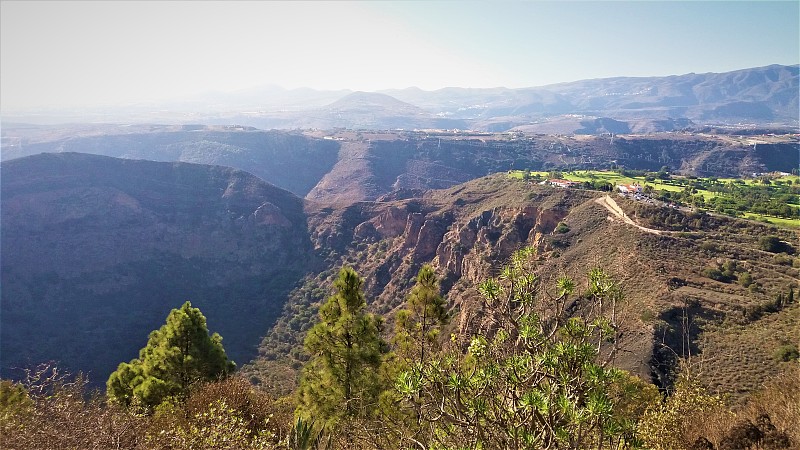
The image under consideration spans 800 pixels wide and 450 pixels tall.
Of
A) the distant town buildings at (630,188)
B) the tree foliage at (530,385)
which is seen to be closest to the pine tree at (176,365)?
the tree foliage at (530,385)

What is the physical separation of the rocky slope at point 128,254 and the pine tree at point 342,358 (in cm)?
3696

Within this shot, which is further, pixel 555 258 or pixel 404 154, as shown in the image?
pixel 404 154

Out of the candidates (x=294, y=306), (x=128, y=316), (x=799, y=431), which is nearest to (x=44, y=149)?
(x=128, y=316)

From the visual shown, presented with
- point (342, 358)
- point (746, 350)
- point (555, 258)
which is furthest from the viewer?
point (555, 258)

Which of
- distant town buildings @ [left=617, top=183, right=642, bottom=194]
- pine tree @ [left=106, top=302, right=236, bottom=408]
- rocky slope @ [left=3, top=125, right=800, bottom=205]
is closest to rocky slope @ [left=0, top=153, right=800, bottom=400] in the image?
distant town buildings @ [left=617, top=183, right=642, bottom=194]

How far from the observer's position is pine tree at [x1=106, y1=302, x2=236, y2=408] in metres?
17.0

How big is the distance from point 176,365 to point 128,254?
57507 millimetres

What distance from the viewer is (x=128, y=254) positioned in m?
65.4

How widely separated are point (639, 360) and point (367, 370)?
17.0m

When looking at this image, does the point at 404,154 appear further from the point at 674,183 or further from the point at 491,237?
the point at 491,237

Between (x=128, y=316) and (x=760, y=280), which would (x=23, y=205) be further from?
(x=760, y=280)

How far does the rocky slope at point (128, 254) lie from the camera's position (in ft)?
170

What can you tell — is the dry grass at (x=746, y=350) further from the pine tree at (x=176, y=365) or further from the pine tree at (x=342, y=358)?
the pine tree at (x=176, y=365)

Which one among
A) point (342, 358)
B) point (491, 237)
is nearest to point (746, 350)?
point (342, 358)
